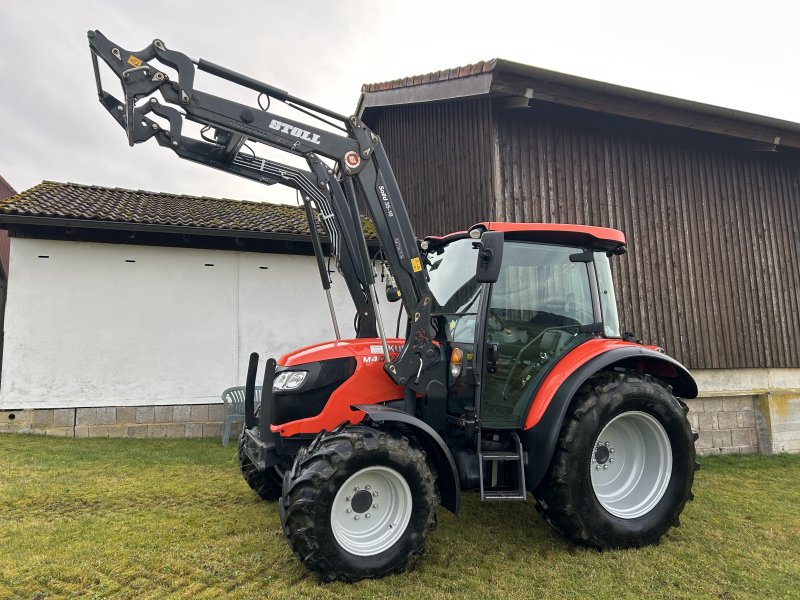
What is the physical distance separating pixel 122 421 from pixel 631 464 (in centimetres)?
674

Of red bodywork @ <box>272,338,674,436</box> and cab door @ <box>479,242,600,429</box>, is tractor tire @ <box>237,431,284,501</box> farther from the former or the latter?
cab door @ <box>479,242,600,429</box>

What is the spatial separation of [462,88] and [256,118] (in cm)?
437

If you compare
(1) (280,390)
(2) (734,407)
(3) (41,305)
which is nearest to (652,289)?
(2) (734,407)

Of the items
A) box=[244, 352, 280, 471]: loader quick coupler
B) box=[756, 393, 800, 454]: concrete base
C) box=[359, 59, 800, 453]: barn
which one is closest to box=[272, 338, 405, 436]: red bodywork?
box=[244, 352, 280, 471]: loader quick coupler

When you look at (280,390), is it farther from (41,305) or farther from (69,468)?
(41,305)

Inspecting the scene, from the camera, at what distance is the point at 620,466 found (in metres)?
3.72

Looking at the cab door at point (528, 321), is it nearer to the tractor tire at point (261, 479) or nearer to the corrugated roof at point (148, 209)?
the tractor tire at point (261, 479)

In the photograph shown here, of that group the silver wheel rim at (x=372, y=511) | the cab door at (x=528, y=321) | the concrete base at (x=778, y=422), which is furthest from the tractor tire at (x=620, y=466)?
the concrete base at (x=778, y=422)

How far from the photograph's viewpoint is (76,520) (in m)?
3.83

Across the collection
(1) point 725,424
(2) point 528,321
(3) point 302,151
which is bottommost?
(1) point 725,424

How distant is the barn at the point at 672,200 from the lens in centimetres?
691

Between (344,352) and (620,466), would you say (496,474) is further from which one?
(344,352)

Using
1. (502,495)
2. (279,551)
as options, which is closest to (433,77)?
(502,495)

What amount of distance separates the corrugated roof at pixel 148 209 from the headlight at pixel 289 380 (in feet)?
16.5
